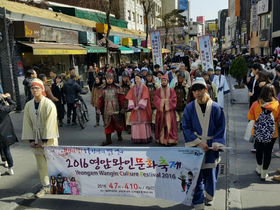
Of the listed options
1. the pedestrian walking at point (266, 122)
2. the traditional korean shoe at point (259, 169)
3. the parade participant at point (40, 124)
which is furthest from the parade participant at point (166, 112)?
the parade participant at point (40, 124)

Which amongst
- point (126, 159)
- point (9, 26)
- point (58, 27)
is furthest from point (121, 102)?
point (58, 27)

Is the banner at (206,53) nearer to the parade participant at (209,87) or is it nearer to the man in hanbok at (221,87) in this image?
the man in hanbok at (221,87)

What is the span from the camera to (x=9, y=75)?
11.7 m

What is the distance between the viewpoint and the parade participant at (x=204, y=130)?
3.83m

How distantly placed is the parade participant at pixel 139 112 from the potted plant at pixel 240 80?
245 inches

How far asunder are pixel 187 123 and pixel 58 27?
1371cm

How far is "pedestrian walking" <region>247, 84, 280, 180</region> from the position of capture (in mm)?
4707

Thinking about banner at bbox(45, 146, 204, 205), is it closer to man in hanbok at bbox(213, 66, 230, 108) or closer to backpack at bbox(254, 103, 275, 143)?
backpack at bbox(254, 103, 275, 143)

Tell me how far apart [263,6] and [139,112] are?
32590 mm

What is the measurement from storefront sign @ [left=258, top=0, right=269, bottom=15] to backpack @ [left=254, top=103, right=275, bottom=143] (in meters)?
32.8

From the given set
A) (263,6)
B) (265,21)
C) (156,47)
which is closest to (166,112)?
(156,47)

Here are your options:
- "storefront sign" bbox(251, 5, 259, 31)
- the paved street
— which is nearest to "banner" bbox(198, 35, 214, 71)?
the paved street

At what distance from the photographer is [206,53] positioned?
460 inches

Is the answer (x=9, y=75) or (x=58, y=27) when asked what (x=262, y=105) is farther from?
(x=58, y=27)
